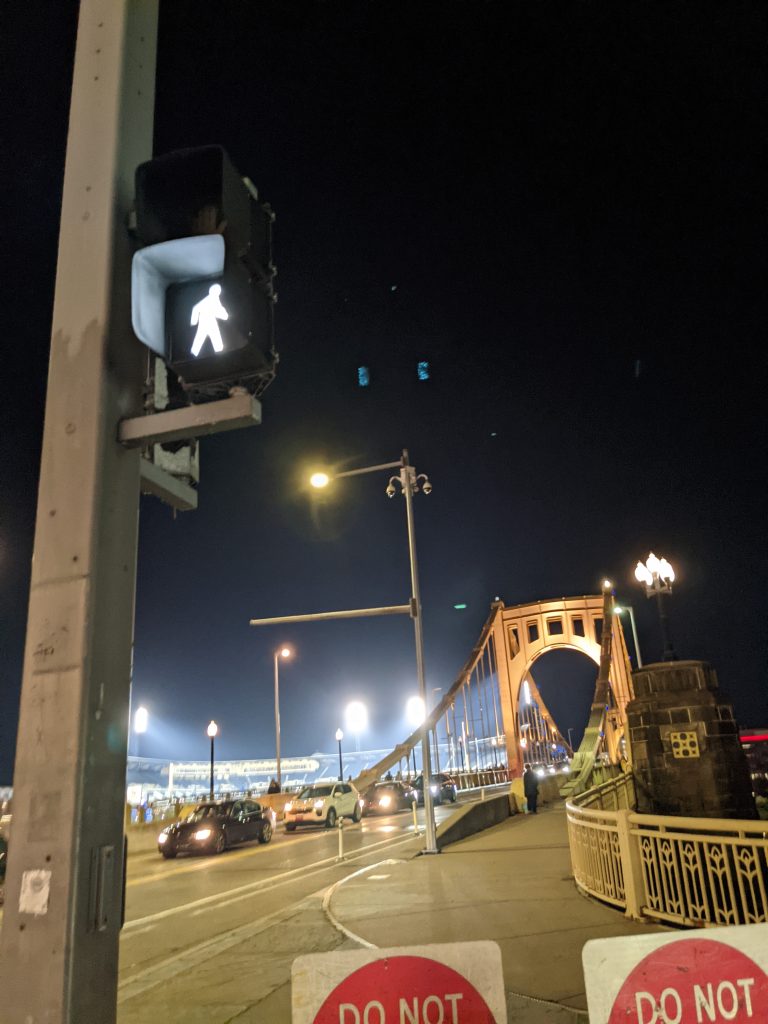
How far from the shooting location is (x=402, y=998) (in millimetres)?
2641

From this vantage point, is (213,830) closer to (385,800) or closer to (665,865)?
(385,800)

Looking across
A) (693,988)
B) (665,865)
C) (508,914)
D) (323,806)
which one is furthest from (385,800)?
(693,988)

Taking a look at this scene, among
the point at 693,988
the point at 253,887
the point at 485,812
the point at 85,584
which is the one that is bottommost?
the point at 253,887

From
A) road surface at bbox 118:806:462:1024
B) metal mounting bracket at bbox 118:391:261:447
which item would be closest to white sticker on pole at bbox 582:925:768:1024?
metal mounting bracket at bbox 118:391:261:447

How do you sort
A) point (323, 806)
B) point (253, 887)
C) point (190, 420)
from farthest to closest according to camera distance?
point (323, 806)
point (253, 887)
point (190, 420)

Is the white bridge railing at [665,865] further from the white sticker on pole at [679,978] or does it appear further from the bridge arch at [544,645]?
the bridge arch at [544,645]

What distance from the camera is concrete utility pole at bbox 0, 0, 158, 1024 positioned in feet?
9.09

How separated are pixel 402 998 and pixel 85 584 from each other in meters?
1.99

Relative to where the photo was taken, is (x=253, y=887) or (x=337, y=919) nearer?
(x=337, y=919)

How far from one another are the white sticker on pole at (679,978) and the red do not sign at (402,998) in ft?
1.42

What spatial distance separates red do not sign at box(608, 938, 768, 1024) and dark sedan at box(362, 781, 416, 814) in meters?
31.1

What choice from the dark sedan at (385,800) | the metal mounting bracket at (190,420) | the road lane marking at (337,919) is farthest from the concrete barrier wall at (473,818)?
the metal mounting bracket at (190,420)

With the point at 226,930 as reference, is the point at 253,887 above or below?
below

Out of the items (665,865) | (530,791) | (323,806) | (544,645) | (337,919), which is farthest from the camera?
(544,645)
